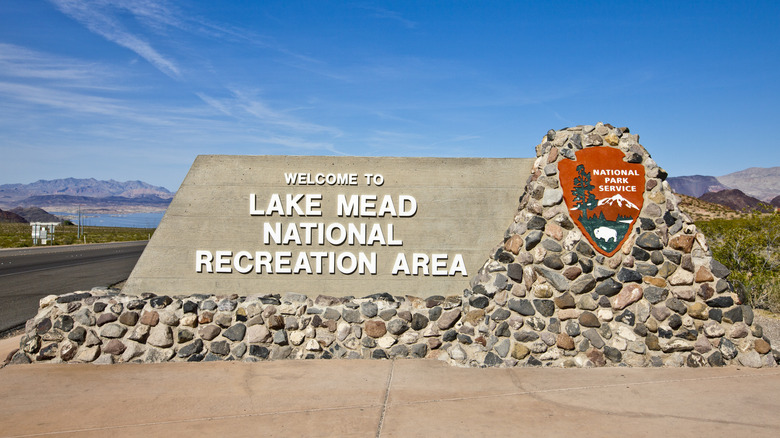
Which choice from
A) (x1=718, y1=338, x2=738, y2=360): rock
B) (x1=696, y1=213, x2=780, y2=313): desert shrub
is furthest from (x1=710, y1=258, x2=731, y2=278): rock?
(x1=696, y1=213, x2=780, y2=313): desert shrub

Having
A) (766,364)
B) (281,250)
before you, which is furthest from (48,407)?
(766,364)

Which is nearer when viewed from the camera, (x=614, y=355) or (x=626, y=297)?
(x=614, y=355)

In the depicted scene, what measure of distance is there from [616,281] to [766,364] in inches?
76.7

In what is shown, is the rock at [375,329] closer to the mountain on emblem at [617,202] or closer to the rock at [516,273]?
the rock at [516,273]

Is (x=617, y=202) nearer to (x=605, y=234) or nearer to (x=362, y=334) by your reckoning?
(x=605, y=234)

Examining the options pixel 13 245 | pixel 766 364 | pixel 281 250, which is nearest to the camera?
pixel 766 364

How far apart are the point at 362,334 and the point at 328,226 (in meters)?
1.55

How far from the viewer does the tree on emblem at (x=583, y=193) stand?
24.1 ft

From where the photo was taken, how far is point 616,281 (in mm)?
7062

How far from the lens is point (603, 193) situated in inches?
291

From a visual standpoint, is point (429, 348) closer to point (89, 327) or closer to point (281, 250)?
point (281, 250)

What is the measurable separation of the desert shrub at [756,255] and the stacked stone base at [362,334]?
20.8ft

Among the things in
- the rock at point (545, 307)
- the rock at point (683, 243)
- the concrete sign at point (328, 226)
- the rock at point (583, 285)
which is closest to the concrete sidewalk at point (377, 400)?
the rock at point (545, 307)

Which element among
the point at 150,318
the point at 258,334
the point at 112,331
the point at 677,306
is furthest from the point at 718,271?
the point at 112,331
